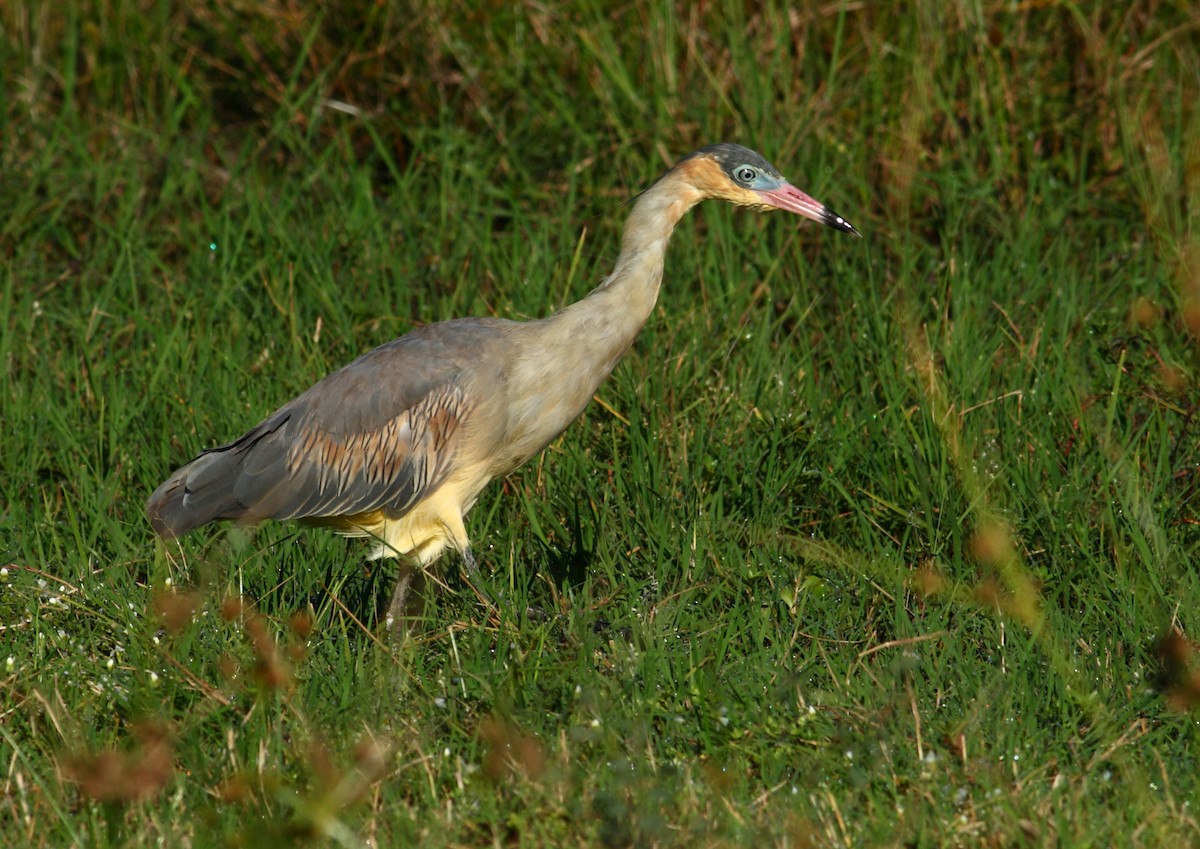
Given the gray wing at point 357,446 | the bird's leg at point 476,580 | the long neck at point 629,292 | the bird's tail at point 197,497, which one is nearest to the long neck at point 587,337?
the long neck at point 629,292

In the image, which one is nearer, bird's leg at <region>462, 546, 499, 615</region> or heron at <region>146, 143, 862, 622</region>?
bird's leg at <region>462, 546, 499, 615</region>

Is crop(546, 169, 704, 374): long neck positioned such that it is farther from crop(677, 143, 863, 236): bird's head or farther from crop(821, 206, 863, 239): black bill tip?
crop(821, 206, 863, 239): black bill tip

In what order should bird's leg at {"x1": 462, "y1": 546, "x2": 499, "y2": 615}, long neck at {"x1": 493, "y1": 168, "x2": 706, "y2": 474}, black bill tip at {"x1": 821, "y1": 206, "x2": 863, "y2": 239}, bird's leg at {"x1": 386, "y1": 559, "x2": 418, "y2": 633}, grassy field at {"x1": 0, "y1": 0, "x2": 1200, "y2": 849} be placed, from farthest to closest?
black bill tip at {"x1": 821, "y1": 206, "x2": 863, "y2": 239} < long neck at {"x1": 493, "y1": 168, "x2": 706, "y2": 474} < bird's leg at {"x1": 386, "y1": 559, "x2": 418, "y2": 633} < bird's leg at {"x1": 462, "y1": 546, "x2": 499, "y2": 615} < grassy field at {"x1": 0, "y1": 0, "x2": 1200, "y2": 849}

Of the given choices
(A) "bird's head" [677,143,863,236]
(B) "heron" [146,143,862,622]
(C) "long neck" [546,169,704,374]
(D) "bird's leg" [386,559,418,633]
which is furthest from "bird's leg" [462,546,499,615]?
(A) "bird's head" [677,143,863,236]

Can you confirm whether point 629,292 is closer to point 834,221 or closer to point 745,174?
point 745,174

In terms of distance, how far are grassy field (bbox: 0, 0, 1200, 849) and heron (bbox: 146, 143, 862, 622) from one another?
0.62 ft

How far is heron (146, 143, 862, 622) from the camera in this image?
16.4 feet

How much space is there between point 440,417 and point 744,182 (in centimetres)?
126

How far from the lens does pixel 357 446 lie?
5.19 m

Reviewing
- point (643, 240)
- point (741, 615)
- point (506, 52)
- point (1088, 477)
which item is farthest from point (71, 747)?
point (506, 52)

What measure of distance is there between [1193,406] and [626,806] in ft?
9.37

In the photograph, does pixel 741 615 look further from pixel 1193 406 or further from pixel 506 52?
pixel 506 52

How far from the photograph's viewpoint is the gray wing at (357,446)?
5.04m

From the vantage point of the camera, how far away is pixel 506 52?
25.7ft
